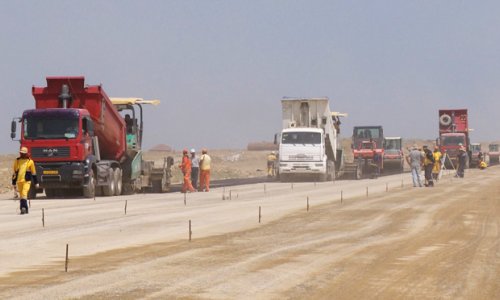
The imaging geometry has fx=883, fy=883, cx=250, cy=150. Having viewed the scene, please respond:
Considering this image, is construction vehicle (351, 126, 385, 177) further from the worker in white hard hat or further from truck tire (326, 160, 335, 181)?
the worker in white hard hat

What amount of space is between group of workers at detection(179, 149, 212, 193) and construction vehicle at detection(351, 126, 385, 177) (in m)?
20.4

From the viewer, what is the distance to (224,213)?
20891 millimetres

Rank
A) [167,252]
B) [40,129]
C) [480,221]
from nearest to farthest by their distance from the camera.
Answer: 1. [167,252]
2. [480,221]
3. [40,129]

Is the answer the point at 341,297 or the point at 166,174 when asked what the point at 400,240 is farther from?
the point at 166,174

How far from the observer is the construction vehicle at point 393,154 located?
57.1 metres

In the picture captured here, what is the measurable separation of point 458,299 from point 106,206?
16025 millimetres

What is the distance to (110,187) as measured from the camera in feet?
99.7

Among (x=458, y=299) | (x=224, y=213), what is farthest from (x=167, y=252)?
(x=224, y=213)

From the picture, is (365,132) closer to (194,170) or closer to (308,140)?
(308,140)

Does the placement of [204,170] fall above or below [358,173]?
above

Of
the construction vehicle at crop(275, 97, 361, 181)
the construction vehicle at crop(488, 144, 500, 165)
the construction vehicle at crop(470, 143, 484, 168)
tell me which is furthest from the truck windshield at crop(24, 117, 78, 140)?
the construction vehicle at crop(488, 144, 500, 165)

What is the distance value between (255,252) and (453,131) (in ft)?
159

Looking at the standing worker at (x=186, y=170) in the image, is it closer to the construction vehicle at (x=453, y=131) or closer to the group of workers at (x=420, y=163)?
the group of workers at (x=420, y=163)

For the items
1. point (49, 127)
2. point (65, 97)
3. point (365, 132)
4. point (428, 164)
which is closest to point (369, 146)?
point (365, 132)
